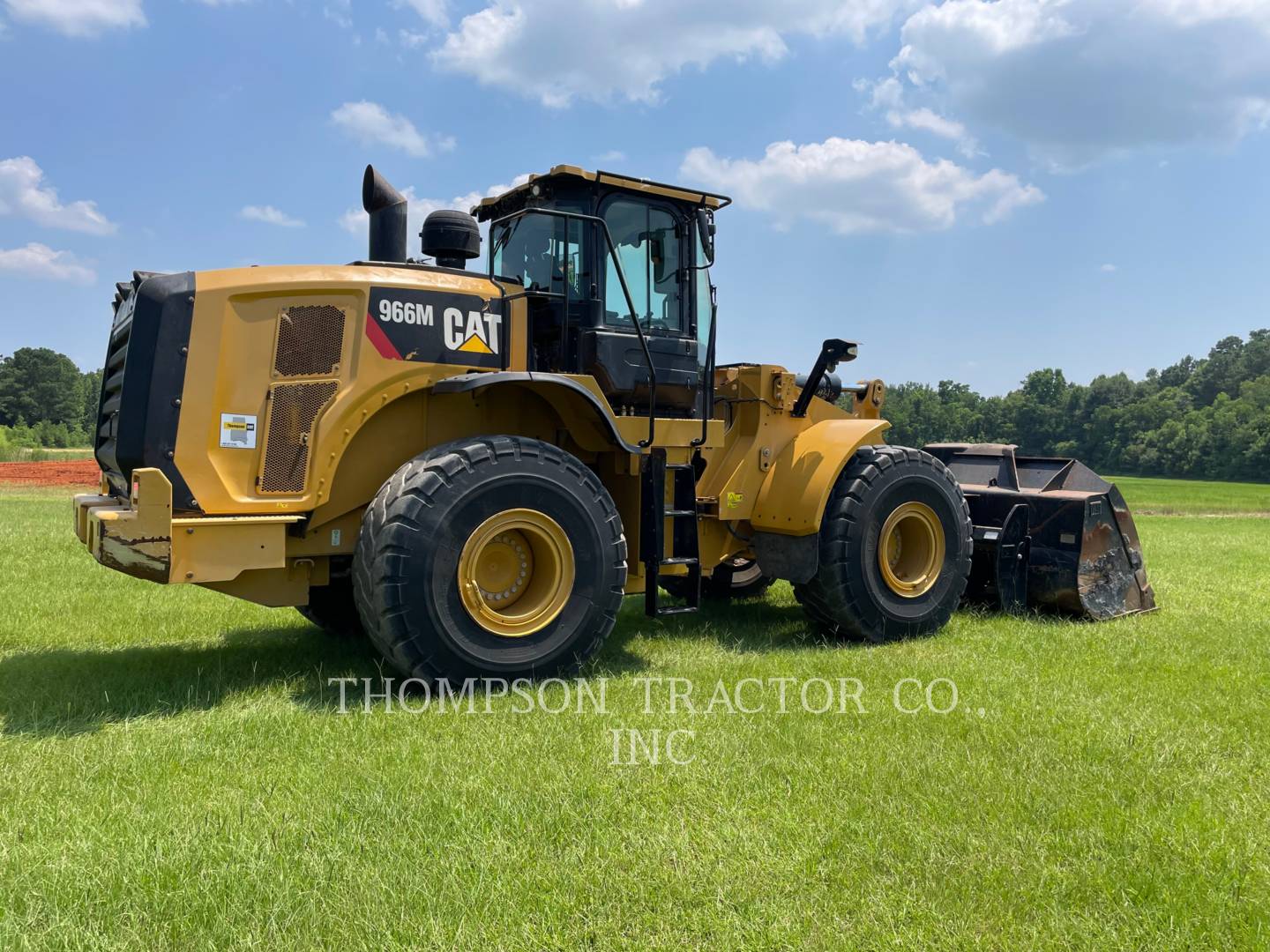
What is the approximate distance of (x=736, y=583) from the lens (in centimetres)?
898

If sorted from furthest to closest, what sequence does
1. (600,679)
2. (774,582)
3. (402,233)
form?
(774,582), (402,233), (600,679)

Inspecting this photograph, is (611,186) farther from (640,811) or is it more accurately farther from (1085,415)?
(1085,415)

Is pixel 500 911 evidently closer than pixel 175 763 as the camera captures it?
Yes

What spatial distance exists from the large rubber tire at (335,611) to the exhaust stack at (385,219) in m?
2.38

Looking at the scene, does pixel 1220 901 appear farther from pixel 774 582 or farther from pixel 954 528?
pixel 774 582

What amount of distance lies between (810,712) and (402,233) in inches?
158

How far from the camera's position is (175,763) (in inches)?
165

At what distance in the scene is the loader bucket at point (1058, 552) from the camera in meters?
7.75

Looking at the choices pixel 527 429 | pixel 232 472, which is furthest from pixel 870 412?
pixel 232 472

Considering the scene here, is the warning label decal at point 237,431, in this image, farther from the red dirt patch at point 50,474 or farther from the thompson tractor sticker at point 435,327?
the red dirt patch at point 50,474

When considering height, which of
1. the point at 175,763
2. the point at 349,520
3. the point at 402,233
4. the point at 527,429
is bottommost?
the point at 175,763

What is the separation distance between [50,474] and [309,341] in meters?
32.7

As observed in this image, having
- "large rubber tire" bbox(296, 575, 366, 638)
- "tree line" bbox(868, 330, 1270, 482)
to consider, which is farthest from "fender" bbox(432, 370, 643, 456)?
"tree line" bbox(868, 330, 1270, 482)

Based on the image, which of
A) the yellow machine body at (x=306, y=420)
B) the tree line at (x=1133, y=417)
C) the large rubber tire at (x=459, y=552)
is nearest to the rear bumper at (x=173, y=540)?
the yellow machine body at (x=306, y=420)
